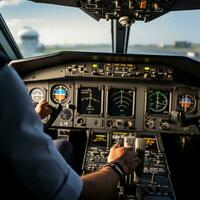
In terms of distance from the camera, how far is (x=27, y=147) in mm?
1088

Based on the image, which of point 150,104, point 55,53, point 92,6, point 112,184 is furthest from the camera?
point 150,104

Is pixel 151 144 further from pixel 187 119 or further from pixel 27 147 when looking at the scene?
pixel 27 147

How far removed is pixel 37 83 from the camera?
3848mm

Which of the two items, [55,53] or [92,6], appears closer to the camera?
[92,6]

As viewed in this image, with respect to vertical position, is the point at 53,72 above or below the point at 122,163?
above

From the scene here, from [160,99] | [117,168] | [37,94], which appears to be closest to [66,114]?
[37,94]

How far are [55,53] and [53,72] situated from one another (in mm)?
302

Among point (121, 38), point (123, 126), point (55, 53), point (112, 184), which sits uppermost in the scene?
point (121, 38)

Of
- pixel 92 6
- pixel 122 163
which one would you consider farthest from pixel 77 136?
pixel 122 163

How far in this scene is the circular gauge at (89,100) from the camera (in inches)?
149

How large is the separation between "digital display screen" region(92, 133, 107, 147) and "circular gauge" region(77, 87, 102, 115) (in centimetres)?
23

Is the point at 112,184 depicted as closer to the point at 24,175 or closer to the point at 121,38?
→ the point at 24,175

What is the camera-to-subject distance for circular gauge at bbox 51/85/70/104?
3803mm

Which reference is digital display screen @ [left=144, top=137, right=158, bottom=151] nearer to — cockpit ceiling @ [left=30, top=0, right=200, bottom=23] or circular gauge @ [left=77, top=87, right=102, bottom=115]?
circular gauge @ [left=77, top=87, right=102, bottom=115]
